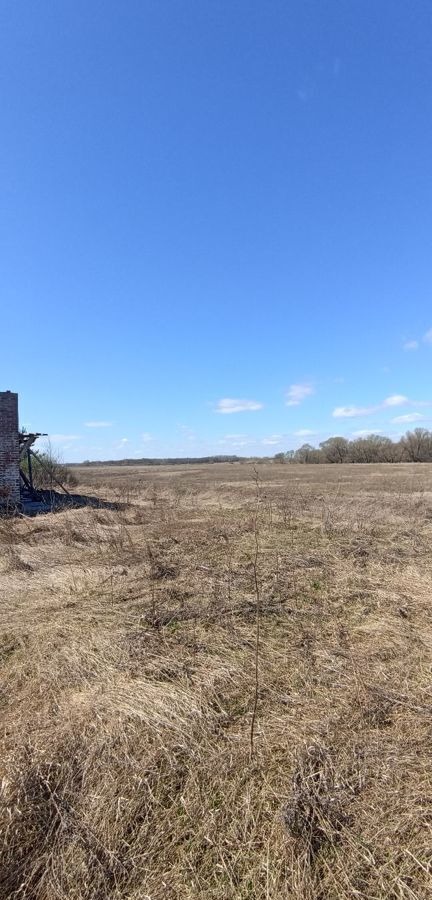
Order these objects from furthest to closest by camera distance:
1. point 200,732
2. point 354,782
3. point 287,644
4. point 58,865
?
point 287,644, point 200,732, point 354,782, point 58,865

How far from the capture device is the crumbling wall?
1434 centimetres

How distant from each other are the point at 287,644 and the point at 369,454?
68581 mm

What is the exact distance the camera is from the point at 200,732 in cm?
283

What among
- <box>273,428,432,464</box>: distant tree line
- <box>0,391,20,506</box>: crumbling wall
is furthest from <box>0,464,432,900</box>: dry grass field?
<box>273,428,432,464</box>: distant tree line

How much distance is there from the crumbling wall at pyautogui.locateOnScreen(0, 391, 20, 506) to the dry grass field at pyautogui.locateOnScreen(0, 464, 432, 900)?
8.83 m

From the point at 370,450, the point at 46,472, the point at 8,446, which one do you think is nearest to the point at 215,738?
the point at 8,446

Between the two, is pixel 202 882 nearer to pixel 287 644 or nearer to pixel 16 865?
pixel 16 865

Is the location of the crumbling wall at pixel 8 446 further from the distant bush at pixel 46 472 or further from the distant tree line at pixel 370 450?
the distant tree line at pixel 370 450

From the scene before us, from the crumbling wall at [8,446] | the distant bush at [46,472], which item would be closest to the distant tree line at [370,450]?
the distant bush at [46,472]

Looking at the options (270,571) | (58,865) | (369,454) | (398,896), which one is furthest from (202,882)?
(369,454)

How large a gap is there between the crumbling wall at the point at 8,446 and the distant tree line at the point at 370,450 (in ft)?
201

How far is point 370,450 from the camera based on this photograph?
69125 millimetres

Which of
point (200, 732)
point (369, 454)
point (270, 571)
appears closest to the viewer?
point (200, 732)

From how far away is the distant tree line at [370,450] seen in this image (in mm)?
66806
